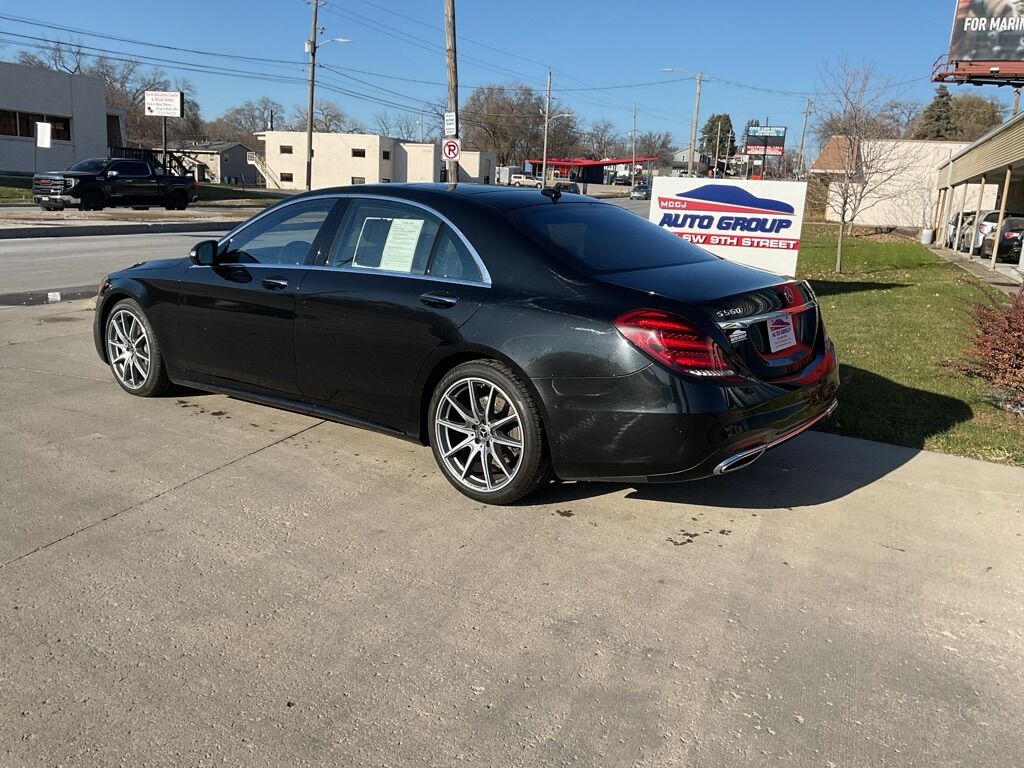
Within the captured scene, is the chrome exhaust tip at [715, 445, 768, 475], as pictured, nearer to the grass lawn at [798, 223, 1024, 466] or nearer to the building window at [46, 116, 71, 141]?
the grass lawn at [798, 223, 1024, 466]

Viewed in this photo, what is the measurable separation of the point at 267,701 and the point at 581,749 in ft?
3.33

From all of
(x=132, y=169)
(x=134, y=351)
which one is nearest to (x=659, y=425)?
(x=134, y=351)

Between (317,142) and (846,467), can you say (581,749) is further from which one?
(317,142)

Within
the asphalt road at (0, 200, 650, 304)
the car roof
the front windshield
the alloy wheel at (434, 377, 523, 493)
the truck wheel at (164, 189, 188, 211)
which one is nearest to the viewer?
the alloy wheel at (434, 377, 523, 493)

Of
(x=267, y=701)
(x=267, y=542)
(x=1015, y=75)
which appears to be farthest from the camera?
(x=1015, y=75)

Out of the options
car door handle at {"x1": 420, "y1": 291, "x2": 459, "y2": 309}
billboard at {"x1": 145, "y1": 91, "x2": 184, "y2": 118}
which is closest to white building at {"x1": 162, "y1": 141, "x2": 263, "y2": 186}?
billboard at {"x1": 145, "y1": 91, "x2": 184, "y2": 118}

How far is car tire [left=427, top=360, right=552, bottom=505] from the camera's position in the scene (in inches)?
159

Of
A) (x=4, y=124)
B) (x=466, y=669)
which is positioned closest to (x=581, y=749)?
(x=466, y=669)

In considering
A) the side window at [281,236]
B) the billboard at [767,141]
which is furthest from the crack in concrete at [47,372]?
the billboard at [767,141]

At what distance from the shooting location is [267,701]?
267cm

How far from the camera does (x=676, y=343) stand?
3.69 m

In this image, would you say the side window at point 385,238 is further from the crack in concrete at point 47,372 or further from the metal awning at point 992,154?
the metal awning at point 992,154

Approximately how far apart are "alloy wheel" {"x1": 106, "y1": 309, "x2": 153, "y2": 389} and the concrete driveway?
983mm

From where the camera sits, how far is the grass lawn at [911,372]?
5625mm
